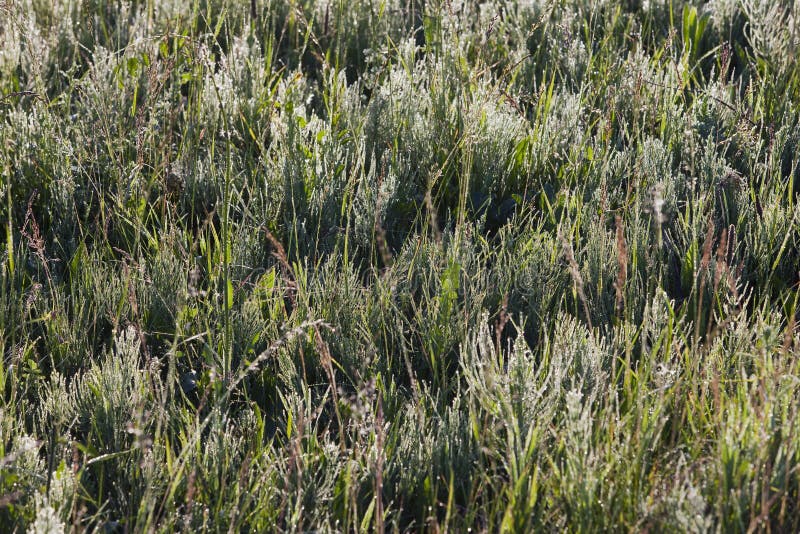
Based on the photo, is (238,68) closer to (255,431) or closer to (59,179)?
(59,179)

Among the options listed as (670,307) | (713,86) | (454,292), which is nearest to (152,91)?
(454,292)

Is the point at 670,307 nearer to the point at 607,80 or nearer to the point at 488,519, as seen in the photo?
the point at 488,519

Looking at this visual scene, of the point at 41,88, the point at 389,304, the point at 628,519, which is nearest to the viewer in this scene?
the point at 628,519

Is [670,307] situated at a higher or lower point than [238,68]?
lower

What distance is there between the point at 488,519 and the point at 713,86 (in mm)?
2378

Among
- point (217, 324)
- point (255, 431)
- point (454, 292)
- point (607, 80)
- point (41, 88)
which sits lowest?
point (255, 431)

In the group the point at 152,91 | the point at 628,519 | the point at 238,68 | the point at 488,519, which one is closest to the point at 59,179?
the point at 152,91

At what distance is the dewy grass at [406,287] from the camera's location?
5.91 ft

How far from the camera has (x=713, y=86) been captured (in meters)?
3.41

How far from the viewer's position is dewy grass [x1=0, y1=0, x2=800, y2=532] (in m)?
1.80

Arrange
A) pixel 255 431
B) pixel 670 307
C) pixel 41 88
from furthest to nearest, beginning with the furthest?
pixel 41 88
pixel 670 307
pixel 255 431

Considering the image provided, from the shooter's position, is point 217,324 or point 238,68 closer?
point 217,324

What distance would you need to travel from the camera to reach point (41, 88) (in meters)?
3.11

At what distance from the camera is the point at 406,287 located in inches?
97.8
